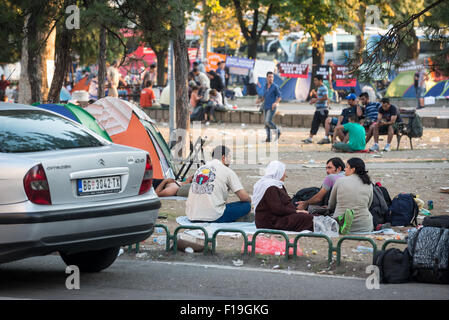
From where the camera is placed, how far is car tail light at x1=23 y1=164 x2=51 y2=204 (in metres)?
Answer: 6.30

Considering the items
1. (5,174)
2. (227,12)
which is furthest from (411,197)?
(227,12)

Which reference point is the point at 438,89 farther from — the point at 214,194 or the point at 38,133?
the point at 38,133

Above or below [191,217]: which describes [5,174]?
above

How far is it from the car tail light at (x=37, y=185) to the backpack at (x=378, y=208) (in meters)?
4.99

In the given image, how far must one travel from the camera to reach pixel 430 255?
7062 mm

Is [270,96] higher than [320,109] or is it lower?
higher

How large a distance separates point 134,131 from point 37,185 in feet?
24.3

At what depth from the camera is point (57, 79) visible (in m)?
15.9

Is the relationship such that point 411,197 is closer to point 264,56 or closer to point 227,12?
point 227,12

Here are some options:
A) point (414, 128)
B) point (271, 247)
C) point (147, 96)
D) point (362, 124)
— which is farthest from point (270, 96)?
point (271, 247)

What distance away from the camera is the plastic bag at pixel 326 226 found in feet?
31.7

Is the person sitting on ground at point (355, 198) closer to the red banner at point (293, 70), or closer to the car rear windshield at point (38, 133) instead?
the car rear windshield at point (38, 133)

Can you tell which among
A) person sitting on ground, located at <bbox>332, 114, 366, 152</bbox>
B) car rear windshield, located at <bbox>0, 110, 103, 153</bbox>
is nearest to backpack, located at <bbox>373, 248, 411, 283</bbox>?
car rear windshield, located at <bbox>0, 110, 103, 153</bbox>

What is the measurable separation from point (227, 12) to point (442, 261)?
4274 cm
